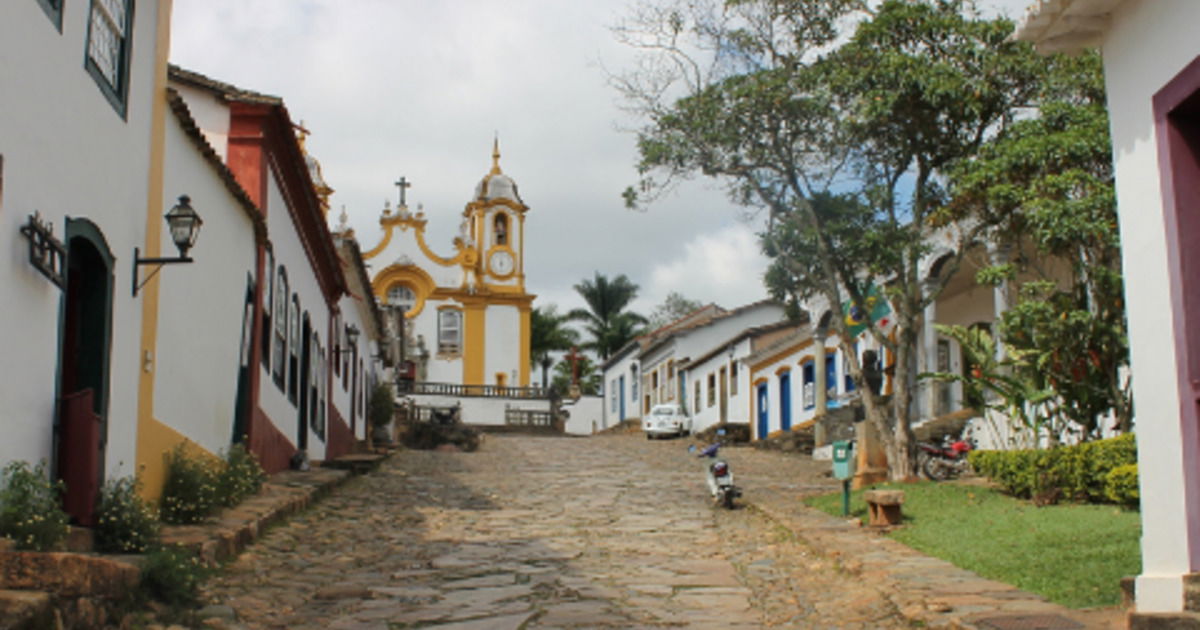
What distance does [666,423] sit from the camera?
40.3 m

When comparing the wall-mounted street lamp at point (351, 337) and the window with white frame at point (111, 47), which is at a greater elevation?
the window with white frame at point (111, 47)

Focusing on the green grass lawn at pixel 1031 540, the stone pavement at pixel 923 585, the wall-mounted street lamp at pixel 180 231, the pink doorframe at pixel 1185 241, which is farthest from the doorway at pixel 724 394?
the pink doorframe at pixel 1185 241

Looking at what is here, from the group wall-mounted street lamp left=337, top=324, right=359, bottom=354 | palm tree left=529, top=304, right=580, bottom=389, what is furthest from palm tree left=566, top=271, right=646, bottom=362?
wall-mounted street lamp left=337, top=324, right=359, bottom=354

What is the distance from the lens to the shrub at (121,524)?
26.7ft

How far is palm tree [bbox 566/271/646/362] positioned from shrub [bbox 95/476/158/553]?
184ft

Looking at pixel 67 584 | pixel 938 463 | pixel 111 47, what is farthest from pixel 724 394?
pixel 67 584

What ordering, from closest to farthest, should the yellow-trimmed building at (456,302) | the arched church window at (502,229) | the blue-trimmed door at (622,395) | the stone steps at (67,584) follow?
the stone steps at (67,584) → the yellow-trimmed building at (456,302) → the arched church window at (502,229) → the blue-trimmed door at (622,395)

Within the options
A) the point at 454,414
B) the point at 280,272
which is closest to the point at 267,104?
the point at 280,272

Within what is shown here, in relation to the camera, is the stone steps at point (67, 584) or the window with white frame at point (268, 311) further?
the window with white frame at point (268, 311)

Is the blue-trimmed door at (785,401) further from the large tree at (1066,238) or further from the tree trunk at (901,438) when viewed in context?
the large tree at (1066,238)

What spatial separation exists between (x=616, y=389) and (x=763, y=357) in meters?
24.1

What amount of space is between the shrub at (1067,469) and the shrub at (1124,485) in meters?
0.24

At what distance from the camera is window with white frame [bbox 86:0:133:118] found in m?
8.45

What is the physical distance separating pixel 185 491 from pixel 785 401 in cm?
2699
